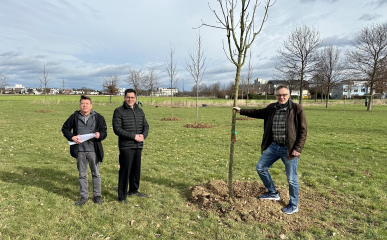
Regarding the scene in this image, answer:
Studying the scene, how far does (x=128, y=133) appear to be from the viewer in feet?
13.7

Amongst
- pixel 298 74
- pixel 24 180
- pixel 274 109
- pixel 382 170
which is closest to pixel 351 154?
pixel 382 170

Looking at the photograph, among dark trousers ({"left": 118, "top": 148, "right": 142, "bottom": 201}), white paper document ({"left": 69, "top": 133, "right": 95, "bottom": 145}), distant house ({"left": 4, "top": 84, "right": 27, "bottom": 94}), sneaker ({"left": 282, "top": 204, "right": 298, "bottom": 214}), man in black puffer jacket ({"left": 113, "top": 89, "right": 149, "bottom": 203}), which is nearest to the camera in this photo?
sneaker ({"left": 282, "top": 204, "right": 298, "bottom": 214})

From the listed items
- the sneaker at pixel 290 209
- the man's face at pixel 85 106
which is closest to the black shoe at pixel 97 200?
the man's face at pixel 85 106

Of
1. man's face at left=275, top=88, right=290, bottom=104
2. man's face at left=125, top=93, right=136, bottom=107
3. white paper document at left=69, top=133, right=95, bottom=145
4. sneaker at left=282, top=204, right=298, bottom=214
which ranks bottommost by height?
sneaker at left=282, top=204, right=298, bottom=214

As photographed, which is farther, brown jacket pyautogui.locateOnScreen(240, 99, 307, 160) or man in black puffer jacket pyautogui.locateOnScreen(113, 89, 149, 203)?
man in black puffer jacket pyautogui.locateOnScreen(113, 89, 149, 203)

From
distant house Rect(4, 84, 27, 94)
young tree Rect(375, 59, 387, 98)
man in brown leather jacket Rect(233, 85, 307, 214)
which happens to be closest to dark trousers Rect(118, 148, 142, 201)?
man in brown leather jacket Rect(233, 85, 307, 214)

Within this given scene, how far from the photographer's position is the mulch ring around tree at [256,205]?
3754mm

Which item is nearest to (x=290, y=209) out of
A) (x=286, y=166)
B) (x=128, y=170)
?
(x=286, y=166)

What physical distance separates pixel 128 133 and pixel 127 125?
170 mm

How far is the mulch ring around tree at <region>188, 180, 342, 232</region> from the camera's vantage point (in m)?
3.75

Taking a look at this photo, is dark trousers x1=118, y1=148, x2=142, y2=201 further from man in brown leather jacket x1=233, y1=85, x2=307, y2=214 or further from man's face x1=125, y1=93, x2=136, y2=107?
man in brown leather jacket x1=233, y1=85, x2=307, y2=214

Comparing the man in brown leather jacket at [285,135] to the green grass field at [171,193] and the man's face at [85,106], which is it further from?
the man's face at [85,106]

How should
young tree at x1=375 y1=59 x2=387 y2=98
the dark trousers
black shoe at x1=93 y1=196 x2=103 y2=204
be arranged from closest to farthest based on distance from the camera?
the dark trousers, black shoe at x1=93 y1=196 x2=103 y2=204, young tree at x1=375 y1=59 x2=387 y2=98

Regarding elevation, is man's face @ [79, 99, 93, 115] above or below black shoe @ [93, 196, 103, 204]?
above
